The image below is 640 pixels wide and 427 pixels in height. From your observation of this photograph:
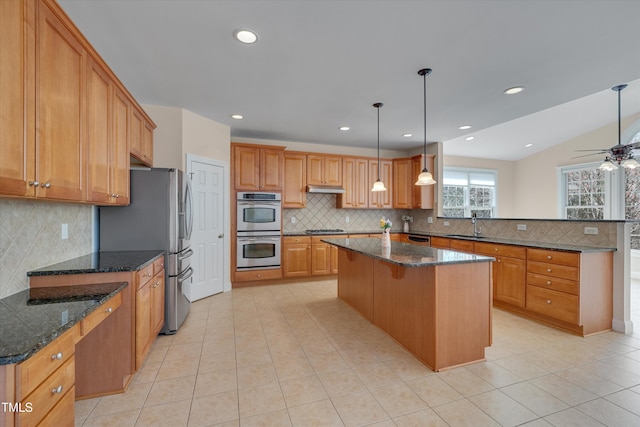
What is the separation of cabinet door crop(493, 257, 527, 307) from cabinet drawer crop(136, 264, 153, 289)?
4021 mm

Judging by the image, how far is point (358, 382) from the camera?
2104 millimetres

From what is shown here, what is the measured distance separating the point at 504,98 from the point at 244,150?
3.78 metres

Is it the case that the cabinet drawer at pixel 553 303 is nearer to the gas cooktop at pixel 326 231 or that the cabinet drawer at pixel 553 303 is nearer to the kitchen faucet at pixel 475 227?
the kitchen faucet at pixel 475 227

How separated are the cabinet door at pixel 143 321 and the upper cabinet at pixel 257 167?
2.56 metres

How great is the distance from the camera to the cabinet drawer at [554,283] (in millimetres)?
2888

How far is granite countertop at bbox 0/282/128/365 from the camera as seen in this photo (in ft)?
3.26

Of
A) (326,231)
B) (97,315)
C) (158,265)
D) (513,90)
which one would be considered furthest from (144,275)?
(513,90)

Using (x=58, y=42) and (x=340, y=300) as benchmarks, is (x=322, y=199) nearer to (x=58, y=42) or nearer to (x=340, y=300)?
(x=340, y=300)

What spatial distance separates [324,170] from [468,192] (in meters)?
4.50

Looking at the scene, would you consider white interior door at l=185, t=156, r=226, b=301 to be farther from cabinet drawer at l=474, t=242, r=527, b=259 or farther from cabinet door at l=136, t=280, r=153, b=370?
cabinet drawer at l=474, t=242, r=527, b=259

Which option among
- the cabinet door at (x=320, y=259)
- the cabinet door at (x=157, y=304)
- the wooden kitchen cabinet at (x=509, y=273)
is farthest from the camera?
the cabinet door at (x=320, y=259)

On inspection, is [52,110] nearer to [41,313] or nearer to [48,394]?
[41,313]

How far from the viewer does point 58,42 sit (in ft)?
5.14

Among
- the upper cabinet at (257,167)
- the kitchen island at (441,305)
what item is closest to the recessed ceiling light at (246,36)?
the kitchen island at (441,305)
